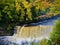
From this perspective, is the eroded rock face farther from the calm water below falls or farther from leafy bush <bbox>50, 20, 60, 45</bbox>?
leafy bush <bbox>50, 20, 60, 45</bbox>

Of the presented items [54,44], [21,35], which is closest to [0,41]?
[21,35]

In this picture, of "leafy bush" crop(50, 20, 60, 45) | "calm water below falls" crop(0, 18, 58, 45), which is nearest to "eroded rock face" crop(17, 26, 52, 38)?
"calm water below falls" crop(0, 18, 58, 45)

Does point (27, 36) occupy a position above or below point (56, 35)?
below

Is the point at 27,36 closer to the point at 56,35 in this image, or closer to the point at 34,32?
the point at 34,32

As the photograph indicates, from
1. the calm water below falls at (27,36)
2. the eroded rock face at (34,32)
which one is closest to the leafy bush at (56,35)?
the calm water below falls at (27,36)

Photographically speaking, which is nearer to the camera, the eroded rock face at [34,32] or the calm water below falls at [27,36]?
the calm water below falls at [27,36]

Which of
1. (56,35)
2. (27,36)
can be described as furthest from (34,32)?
(56,35)

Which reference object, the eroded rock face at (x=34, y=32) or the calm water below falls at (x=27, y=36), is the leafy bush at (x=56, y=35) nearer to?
the calm water below falls at (x=27, y=36)

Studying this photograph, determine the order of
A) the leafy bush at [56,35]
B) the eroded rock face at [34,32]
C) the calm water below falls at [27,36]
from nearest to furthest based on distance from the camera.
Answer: the leafy bush at [56,35], the calm water below falls at [27,36], the eroded rock face at [34,32]

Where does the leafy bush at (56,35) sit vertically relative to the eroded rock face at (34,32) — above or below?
above

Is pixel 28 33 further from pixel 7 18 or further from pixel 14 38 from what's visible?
pixel 7 18

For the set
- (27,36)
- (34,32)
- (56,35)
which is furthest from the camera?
(34,32)

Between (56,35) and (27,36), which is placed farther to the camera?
(27,36)
